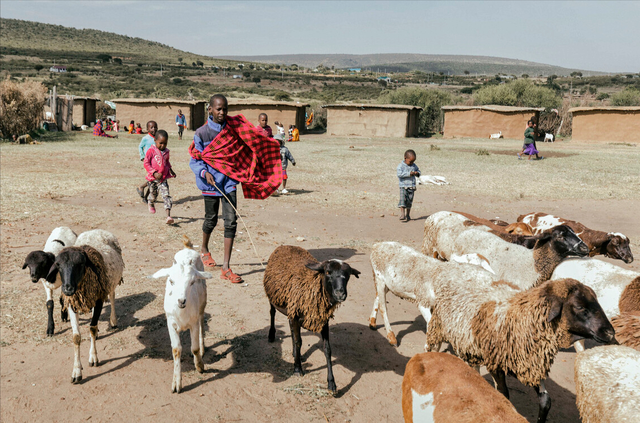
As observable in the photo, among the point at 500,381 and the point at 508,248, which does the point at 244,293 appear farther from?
the point at 500,381

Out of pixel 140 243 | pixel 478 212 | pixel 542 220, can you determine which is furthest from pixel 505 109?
pixel 140 243

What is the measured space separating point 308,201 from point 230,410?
364 inches

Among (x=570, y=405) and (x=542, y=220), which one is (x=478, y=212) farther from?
(x=570, y=405)

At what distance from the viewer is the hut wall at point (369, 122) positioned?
34000 millimetres

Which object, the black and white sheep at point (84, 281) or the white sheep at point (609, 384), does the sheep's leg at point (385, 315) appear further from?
the black and white sheep at point (84, 281)

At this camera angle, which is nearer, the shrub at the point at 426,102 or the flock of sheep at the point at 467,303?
the flock of sheep at the point at 467,303

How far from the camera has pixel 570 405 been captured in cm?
480

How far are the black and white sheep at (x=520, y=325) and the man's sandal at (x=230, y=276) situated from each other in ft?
11.6

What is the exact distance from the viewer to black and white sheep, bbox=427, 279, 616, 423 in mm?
3754

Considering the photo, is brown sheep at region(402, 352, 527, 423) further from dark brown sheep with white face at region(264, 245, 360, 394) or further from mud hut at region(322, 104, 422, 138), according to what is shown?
mud hut at region(322, 104, 422, 138)

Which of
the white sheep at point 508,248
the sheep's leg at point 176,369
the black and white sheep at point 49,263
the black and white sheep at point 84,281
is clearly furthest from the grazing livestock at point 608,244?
the black and white sheep at point 49,263

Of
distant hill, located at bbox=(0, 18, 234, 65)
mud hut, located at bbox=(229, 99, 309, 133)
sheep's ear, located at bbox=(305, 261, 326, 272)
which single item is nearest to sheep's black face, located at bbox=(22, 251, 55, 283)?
sheep's ear, located at bbox=(305, 261, 326, 272)

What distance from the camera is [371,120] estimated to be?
34.4 meters

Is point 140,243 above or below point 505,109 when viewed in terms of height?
below
